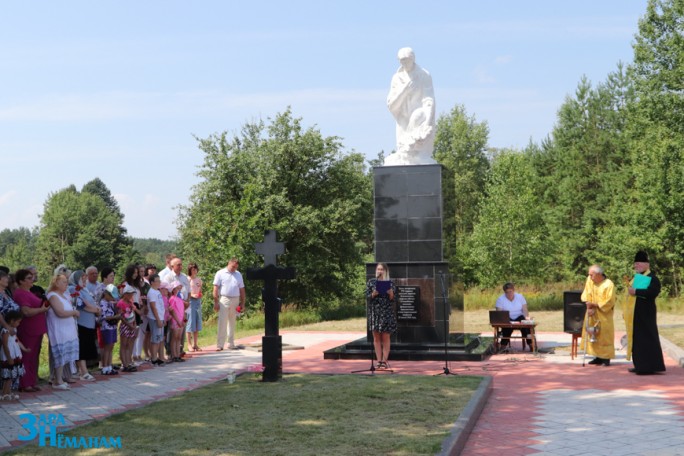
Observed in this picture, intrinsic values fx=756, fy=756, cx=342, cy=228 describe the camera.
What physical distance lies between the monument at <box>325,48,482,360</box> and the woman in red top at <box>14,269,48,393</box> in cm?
543

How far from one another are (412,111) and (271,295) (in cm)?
559

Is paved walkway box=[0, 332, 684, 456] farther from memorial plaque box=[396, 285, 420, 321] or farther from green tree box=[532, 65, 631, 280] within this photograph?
green tree box=[532, 65, 631, 280]

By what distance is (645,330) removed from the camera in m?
11.5

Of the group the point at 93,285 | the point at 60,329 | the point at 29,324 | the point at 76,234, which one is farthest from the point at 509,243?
the point at 76,234

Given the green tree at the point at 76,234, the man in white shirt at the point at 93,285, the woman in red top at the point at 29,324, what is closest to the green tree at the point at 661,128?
the man in white shirt at the point at 93,285

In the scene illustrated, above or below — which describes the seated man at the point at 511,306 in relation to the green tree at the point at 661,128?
below

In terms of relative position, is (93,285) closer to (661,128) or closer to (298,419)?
(298,419)

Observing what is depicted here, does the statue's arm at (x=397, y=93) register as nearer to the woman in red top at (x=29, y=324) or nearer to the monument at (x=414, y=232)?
the monument at (x=414, y=232)

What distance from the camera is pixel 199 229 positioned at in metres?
33.0

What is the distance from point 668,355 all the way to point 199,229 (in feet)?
75.5

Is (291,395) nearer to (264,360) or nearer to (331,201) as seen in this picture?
(264,360)

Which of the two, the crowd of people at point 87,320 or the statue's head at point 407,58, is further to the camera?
the statue's head at point 407,58

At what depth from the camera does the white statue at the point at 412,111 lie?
47.2 feet

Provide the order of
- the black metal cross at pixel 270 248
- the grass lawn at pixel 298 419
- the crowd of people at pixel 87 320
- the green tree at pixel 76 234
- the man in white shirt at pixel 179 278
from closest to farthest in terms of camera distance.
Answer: the grass lawn at pixel 298 419
the crowd of people at pixel 87 320
the black metal cross at pixel 270 248
the man in white shirt at pixel 179 278
the green tree at pixel 76 234
